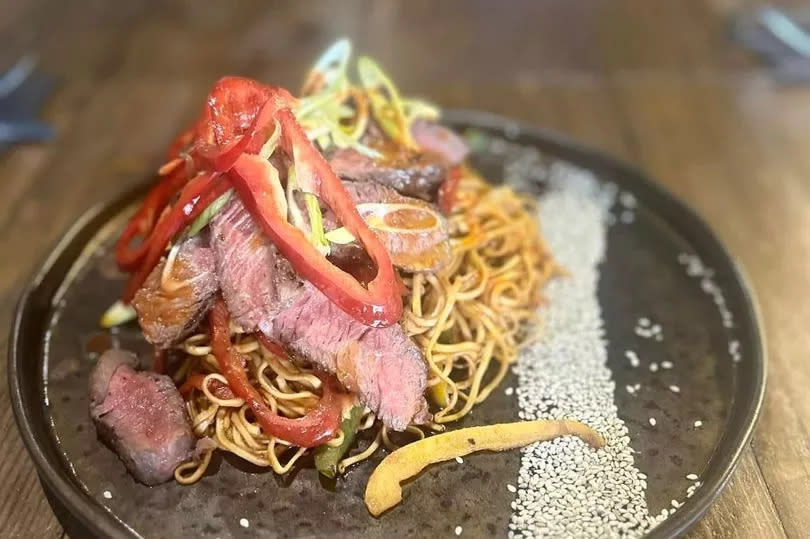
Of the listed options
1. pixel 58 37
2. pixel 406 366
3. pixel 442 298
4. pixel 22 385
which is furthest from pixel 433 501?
pixel 58 37

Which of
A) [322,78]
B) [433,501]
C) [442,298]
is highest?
[322,78]

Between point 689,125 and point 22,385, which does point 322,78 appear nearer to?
point 22,385

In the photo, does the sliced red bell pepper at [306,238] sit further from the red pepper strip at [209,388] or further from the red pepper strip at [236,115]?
the red pepper strip at [209,388]

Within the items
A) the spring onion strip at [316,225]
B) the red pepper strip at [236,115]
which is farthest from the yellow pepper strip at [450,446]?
the red pepper strip at [236,115]

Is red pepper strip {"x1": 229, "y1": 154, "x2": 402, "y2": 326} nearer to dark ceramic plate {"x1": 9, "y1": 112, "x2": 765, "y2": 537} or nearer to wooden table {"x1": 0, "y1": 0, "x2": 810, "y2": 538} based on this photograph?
dark ceramic plate {"x1": 9, "y1": 112, "x2": 765, "y2": 537}

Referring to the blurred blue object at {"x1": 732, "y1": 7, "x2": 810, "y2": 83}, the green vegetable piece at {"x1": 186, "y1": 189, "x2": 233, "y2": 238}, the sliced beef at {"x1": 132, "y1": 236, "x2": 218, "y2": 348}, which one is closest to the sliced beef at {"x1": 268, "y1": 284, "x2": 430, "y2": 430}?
the sliced beef at {"x1": 132, "y1": 236, "x2": 218, "y2": 348}
